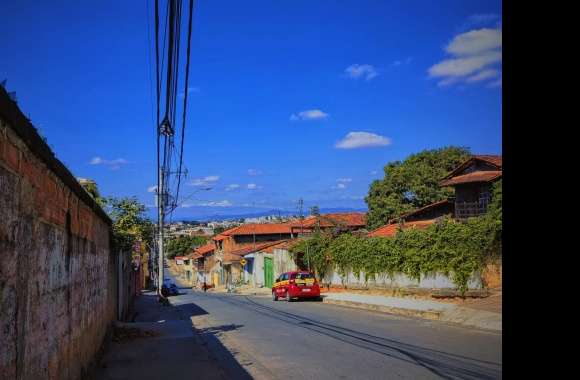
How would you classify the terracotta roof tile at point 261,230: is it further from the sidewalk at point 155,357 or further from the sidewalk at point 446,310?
the sidewalk at point 155,357

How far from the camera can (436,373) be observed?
8.94 meters

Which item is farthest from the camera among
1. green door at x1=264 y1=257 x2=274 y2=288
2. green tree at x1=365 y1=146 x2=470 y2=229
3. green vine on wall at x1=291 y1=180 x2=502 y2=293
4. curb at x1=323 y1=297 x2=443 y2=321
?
green door at x1=264 y1=257 x2=274 y2=288

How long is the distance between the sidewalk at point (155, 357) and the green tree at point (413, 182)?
35.7 meters

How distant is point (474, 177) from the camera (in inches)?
1369

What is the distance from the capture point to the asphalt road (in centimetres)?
933

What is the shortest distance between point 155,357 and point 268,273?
4287cm

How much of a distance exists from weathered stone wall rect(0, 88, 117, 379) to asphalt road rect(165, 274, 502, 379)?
3868 mm

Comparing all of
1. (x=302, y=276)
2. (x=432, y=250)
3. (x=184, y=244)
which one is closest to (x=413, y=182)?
(x=302, y=276)

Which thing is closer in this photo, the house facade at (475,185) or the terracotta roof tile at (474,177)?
the terracotta roof tile at (474,177)

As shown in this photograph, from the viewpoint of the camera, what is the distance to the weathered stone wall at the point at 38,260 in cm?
361

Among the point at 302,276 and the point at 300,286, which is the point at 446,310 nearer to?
the point at 300,286

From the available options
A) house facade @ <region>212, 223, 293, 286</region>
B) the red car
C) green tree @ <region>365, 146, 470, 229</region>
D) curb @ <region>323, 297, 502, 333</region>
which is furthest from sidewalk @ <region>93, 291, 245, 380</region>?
house facade @ <region>212, 223, 293, 286</region>

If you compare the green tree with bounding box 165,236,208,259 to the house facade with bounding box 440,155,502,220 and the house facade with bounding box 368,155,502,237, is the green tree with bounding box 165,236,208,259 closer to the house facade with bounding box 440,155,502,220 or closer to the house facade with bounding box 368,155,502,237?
the house facade with bounding box 368,155,502,237

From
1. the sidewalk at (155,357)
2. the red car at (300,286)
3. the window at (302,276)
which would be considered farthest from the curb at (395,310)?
the sidewalk at (155,357)
